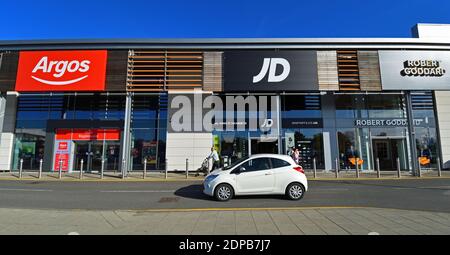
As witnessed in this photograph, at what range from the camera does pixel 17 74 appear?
1916cm

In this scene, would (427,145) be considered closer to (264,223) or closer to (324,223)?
(324,223)

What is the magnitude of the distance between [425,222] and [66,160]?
2133 centimetres

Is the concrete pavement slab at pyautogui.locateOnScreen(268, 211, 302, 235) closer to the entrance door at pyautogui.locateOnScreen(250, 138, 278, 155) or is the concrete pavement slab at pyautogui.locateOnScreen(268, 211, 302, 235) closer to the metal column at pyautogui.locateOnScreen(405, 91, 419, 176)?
the entrance door at pyautogui.locateOnScreen(250, 138, 278, 155)

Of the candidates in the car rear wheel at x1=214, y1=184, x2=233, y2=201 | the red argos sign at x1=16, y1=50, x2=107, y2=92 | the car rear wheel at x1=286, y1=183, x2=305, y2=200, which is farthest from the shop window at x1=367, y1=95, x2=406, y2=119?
the red argos sign at x1=16, y1=50, x2=107, y2=92

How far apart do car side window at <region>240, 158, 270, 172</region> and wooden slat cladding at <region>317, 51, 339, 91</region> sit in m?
11.5

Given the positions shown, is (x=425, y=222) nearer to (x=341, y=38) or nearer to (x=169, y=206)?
(x=169, y=206)

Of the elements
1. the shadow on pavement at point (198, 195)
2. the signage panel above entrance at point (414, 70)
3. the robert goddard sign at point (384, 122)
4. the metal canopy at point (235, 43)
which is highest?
the metal canopy at point (235, 43)

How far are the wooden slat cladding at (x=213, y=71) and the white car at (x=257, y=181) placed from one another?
1068 centimetres

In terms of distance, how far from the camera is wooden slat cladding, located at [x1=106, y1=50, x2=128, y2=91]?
1873 cm

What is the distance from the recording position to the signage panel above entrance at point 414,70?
1867cm

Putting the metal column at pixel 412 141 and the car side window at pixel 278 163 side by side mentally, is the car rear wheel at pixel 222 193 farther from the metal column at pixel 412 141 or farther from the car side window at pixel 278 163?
the metal column at pixel 412 141

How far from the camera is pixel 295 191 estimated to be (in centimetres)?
935

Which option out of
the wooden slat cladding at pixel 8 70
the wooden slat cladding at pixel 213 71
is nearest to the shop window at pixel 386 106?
the wooden slat cladding at pixel 213 71
